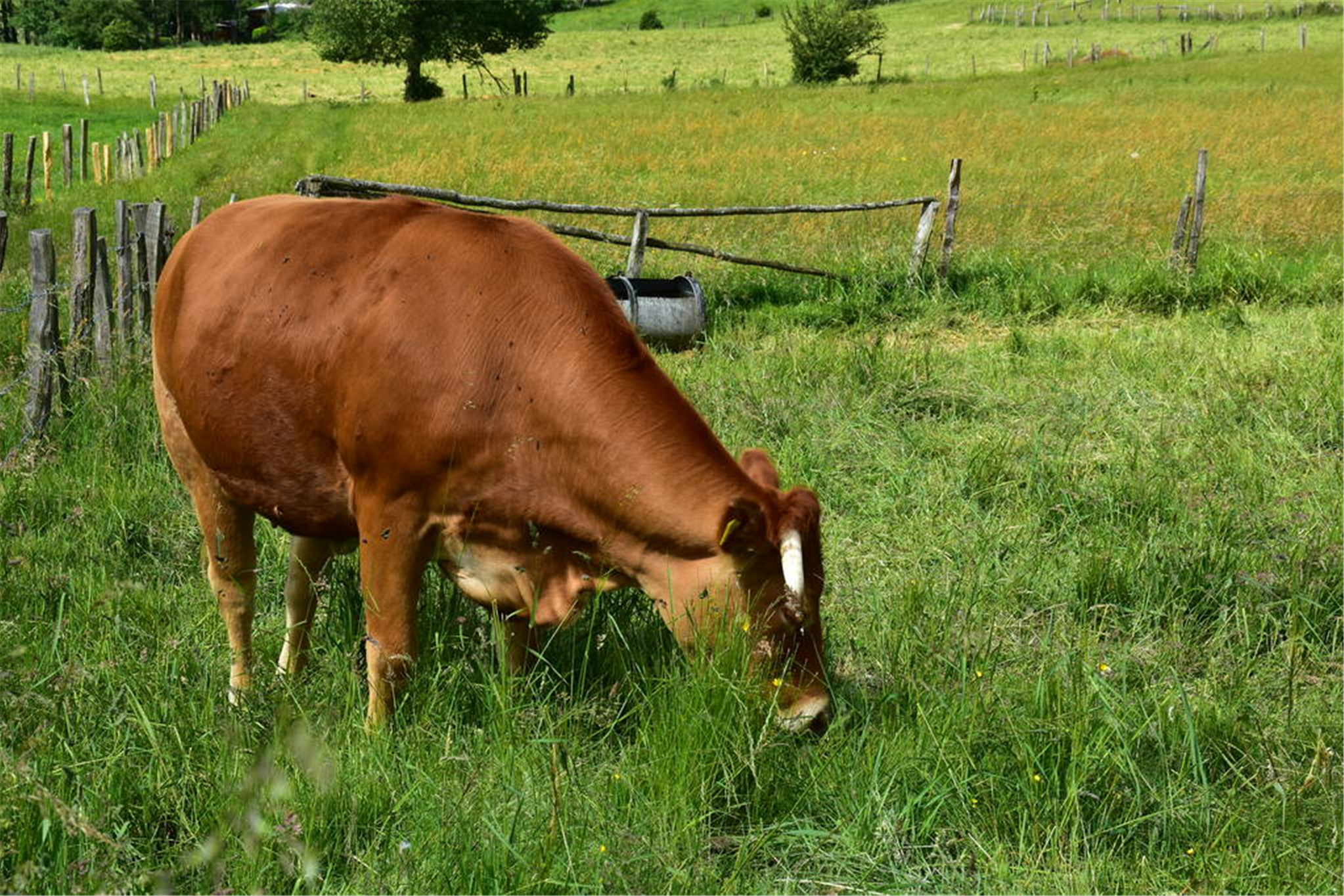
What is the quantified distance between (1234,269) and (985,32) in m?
62.4

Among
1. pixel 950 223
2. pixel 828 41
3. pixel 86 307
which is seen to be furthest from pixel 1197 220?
pixel 828 41

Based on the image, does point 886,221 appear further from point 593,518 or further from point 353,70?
point 353,70

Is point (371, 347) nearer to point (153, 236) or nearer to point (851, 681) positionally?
point (851, 681)

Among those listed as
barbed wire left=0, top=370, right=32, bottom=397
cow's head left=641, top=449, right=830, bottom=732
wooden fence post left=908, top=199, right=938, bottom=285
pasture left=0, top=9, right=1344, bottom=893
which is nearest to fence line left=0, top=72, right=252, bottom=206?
pasture left=0, top=9, right=1344, bottom=893

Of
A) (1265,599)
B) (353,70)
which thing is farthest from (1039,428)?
(353,70)

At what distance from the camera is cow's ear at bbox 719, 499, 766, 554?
3.02 meters

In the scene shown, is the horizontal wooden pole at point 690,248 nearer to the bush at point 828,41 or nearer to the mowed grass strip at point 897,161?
the mowed grass strip at point 897,161

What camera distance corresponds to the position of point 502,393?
10.8ft

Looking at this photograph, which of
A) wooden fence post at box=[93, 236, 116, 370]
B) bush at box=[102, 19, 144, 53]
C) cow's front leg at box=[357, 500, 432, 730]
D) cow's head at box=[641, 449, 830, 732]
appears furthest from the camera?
bush at box=[102, 19, 144, 53]

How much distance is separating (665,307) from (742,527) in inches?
286

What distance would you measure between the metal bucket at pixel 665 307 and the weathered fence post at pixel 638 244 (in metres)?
1.34

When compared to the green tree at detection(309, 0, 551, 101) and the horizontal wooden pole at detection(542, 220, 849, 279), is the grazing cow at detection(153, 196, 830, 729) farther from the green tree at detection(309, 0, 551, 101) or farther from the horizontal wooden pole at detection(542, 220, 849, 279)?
the green tree at detection(309, 0, 551, 101)

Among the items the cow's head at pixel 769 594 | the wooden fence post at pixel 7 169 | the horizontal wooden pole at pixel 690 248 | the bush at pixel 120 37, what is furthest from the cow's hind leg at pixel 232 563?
the bush at pixel 120 37

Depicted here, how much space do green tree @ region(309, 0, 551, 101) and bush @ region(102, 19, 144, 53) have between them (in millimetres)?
38040
